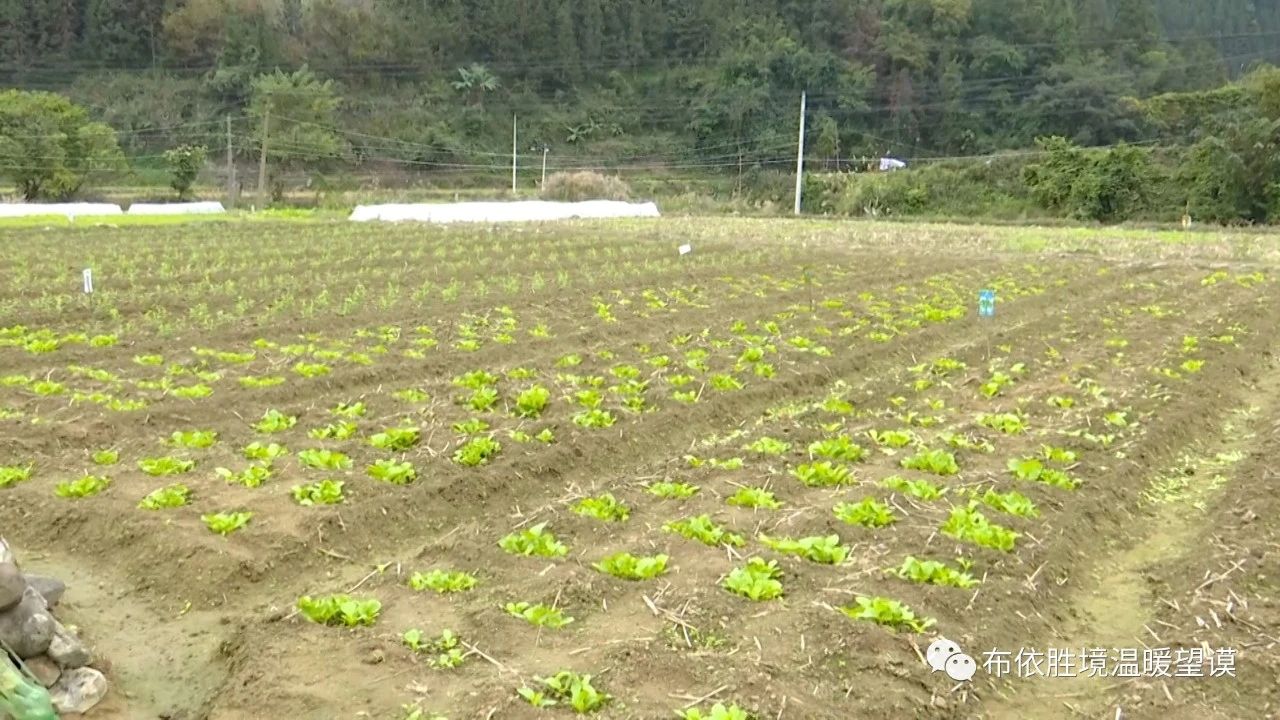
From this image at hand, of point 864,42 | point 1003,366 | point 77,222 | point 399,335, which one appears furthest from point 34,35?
point 1003,366

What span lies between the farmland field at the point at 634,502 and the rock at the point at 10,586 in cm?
63

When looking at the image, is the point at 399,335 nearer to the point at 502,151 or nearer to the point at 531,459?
the point at 531,459

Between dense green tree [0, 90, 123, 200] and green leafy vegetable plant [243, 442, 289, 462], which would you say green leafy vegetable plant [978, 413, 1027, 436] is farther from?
dense green tree [0, 90, 123, 200]

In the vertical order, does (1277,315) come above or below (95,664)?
above

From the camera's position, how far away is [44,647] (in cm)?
448

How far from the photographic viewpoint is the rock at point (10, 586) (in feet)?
14.1

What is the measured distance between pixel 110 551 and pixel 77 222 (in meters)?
26.9

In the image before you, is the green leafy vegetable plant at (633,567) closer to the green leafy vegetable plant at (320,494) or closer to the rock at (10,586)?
the green leafy vegetable plant at (320,494)

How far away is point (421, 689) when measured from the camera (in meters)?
4.31

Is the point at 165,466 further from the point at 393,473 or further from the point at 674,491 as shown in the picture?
the point at 674,491

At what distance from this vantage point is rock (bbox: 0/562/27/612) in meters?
4.29

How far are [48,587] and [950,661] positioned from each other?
444 centimetres

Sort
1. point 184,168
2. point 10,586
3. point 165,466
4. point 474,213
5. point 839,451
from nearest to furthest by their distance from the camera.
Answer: point 10,586
point 165,466
point 839,451
point 474,213
point 184,168

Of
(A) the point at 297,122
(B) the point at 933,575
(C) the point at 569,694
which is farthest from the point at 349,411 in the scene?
(A) the point at 297,122
